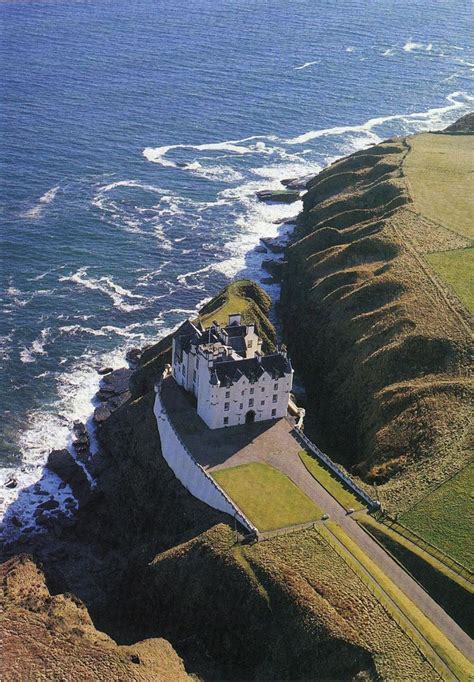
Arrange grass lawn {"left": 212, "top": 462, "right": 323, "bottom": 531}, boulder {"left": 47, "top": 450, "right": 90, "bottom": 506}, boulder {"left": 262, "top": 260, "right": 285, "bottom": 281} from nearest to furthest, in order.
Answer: grass lawn {"left": 212, "top": 462, "right": 323, "bottom": 531}, boulder {"left": 47, "top": 450, "right": 90, "bottom": 506}, boulder {"left": 262, "top": 260, "right": 285, "bottom": 281}

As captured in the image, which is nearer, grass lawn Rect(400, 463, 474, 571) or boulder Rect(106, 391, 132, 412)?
grass lawn Rect(400, 463, 474, 571)

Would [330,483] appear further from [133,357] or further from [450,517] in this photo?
[133,357]

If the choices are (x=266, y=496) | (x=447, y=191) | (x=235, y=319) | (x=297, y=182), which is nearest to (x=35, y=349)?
(x=235, y=319)

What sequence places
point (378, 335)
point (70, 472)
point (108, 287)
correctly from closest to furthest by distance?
point (70, 472)
point (378, 335)
point (108, 287)

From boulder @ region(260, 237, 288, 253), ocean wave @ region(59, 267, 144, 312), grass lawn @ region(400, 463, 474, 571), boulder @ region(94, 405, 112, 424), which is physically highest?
grass lawn @ region(400, 463, 474, 571)

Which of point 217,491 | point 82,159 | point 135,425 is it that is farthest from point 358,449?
point 82,159

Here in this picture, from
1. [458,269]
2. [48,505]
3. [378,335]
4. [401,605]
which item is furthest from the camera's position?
[458,269]

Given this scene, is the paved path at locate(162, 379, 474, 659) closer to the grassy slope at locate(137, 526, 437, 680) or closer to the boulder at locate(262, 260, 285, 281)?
the grassy slope at locate(137, 526, 437, 680)

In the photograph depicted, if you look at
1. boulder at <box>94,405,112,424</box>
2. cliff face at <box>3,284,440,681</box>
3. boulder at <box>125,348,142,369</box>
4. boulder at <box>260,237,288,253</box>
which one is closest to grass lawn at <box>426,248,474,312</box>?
boulder at <box>260,237,288,253</box>
